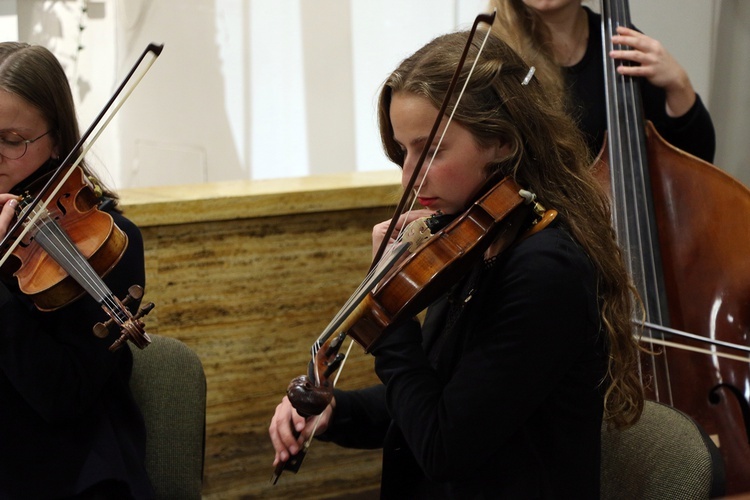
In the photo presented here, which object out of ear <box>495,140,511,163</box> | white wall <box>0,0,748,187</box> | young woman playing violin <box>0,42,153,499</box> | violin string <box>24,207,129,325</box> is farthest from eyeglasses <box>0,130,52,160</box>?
white wall <box>0,0,748,187</box>

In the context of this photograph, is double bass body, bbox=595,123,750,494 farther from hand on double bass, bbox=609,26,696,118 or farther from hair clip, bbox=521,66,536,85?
hair clip, bbox=521,66,536,85

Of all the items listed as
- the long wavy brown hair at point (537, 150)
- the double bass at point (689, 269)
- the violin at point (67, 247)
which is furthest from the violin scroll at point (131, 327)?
the double bass at point (689, 269)

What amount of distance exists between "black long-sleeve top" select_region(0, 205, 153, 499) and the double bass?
2.56 feet

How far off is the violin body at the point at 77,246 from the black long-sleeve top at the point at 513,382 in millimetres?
362

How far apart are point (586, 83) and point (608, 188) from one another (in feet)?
0.82

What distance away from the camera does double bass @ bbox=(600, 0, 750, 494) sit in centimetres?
144

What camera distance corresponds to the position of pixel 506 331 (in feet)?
3.26

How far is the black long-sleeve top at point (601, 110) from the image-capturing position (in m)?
1.69

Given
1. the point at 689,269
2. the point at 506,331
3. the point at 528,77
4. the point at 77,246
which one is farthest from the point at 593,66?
the point at 77,246

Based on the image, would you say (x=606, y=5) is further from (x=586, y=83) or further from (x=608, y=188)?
(x=608, y=188)

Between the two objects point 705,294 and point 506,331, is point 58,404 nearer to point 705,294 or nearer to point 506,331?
point 506,331

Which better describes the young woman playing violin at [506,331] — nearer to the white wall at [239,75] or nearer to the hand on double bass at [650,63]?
the hand on double bass at [650,63]

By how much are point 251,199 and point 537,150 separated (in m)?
0.98

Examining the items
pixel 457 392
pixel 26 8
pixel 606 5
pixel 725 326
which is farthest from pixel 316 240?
pixel 26 8
